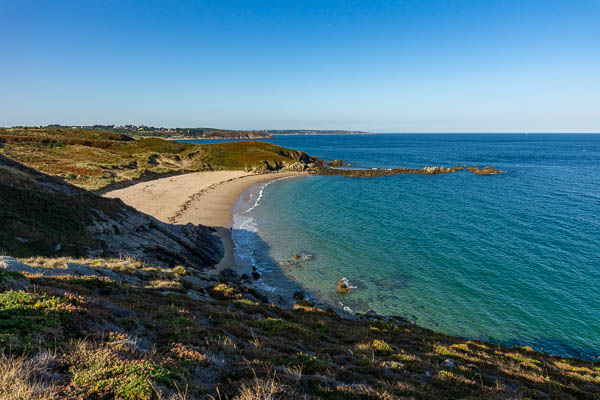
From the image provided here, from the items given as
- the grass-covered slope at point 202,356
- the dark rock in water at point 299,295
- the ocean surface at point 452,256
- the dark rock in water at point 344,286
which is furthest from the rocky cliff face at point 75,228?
the dark rock in water at point 344,286

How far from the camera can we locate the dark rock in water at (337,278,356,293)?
28.0 metres

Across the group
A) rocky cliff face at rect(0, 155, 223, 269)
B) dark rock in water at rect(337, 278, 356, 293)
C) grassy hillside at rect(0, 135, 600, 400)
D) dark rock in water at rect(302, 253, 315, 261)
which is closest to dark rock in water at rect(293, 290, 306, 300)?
grassy hillside at rect(0, 135, 600, 400)

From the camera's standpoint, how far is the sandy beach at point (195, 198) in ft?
152

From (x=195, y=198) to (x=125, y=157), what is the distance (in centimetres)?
5583

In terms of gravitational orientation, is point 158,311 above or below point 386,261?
above

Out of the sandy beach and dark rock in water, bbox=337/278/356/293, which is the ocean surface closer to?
dark rock in water, bbox=337/278/356/293

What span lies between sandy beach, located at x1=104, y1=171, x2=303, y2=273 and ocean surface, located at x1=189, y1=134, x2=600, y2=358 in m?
2.61

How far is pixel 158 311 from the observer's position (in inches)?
464

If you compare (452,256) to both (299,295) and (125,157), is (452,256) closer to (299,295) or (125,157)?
(299,295)

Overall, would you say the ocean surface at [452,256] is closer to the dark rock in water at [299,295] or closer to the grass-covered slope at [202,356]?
the dark rock in water at [299,295]

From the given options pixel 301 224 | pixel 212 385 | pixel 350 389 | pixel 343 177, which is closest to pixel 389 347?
pixel 350 389

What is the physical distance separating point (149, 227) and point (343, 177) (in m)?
73.4

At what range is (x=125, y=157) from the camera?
10212cm

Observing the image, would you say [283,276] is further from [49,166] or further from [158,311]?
[49,166]
